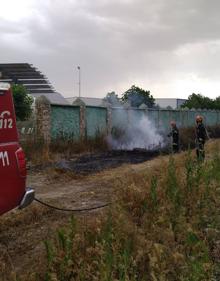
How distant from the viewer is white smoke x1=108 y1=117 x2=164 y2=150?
85.5ft

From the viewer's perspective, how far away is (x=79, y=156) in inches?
809

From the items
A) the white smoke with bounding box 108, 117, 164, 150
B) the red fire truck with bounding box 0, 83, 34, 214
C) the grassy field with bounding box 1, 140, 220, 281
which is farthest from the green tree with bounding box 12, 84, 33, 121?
the red fire truck with bounding box 0, 83, 34, 214

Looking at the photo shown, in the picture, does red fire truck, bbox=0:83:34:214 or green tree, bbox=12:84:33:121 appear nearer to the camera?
red fire truck, bbox=0:83:34:214

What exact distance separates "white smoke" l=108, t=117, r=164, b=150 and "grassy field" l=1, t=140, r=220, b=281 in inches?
672

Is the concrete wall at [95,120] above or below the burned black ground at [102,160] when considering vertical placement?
above

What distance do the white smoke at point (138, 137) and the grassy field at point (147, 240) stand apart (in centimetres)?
1706

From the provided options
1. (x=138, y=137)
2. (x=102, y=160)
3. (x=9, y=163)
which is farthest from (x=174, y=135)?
(x=9, y=163)

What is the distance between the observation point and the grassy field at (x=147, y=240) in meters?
5.29

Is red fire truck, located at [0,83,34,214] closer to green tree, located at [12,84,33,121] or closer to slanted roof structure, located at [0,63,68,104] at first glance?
green tree, located at [12,84,33,121]

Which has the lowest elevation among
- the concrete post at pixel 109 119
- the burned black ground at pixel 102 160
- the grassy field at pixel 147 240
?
the burned black ground at pixel 102 160

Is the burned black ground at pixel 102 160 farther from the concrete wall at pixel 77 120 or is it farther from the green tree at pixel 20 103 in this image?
the green tree at pixel 20 103

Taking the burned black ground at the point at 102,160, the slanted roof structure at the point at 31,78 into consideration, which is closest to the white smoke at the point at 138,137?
the burned black ground at the point at 102,160

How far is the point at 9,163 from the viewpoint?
613 cm

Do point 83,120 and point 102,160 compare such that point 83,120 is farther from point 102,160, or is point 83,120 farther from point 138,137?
point 138,137
